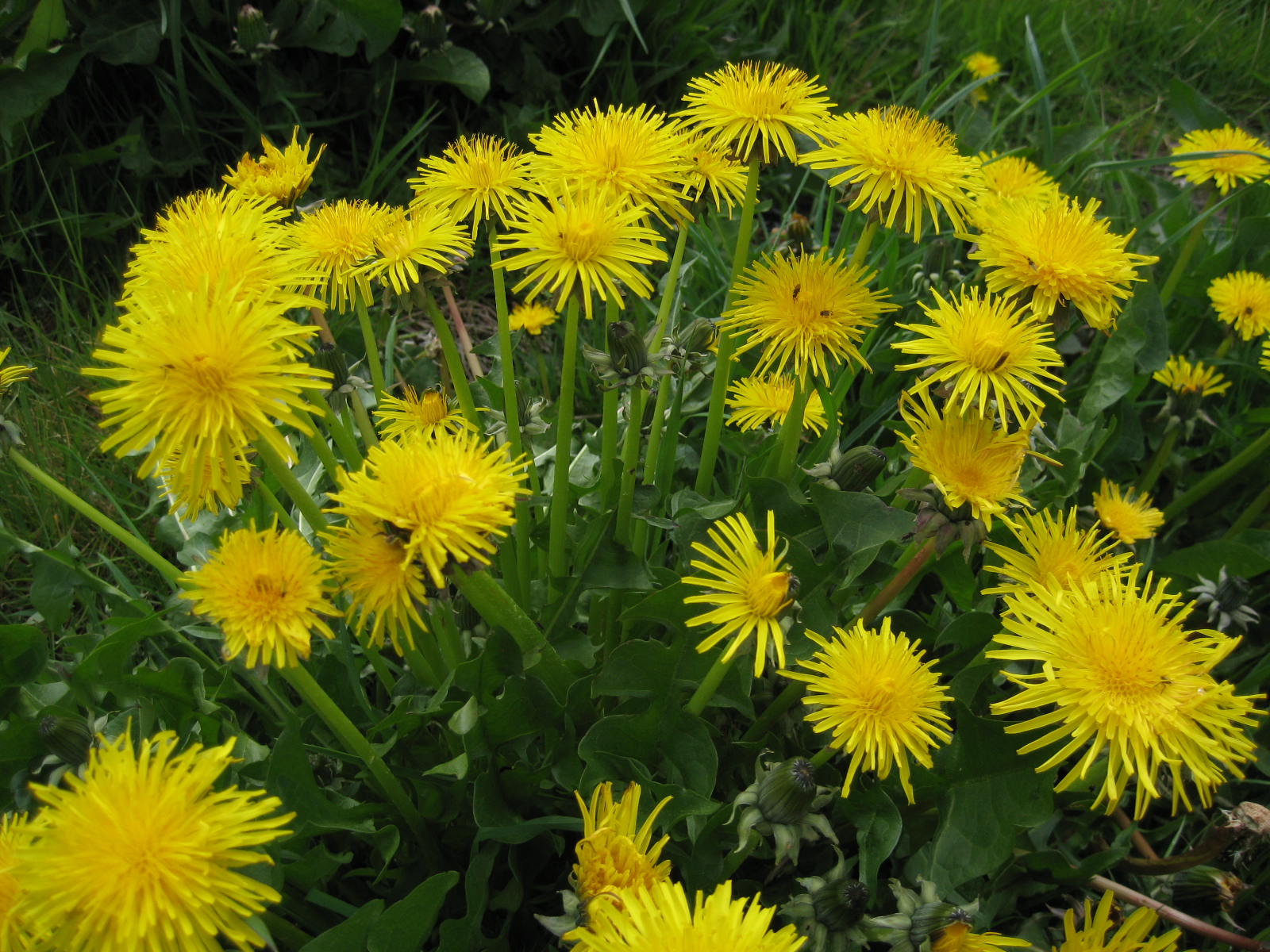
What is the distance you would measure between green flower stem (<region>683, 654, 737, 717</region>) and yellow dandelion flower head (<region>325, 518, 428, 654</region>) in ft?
1.35

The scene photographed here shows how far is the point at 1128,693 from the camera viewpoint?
1.16m

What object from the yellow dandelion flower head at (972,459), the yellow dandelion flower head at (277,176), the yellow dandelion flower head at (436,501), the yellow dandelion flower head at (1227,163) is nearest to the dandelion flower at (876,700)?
the yellow dandelion flower head at (972,459)

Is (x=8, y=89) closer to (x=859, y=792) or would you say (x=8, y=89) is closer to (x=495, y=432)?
(x=495, y=432)

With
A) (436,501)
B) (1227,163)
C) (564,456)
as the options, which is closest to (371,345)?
(564,456)

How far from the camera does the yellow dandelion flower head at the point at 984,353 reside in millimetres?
1278

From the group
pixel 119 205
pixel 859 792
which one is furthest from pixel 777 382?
pixel 119 205

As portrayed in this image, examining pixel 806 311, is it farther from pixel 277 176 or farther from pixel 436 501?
pixel 277 176

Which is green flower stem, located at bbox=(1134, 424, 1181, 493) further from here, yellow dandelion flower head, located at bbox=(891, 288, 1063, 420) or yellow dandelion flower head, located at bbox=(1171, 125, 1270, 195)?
yellow dandelion flower head, located at bbox=(891, 288, 1063, 420)

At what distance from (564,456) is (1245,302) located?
5.77 ft

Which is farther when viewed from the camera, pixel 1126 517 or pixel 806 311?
pixel 1126 517

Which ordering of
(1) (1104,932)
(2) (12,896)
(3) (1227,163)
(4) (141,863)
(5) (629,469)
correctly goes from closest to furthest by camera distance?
(4) (141,863) < (2) (12,896) < (1) (1104,932) < (5) (629,469) < (3) (1227,163)

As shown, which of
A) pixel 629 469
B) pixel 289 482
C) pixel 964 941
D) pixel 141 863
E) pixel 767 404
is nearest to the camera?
pixel 141 863

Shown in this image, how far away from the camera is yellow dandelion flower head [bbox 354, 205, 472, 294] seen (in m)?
1.34

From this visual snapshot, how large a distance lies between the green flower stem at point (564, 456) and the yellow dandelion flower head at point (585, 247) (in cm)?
5
